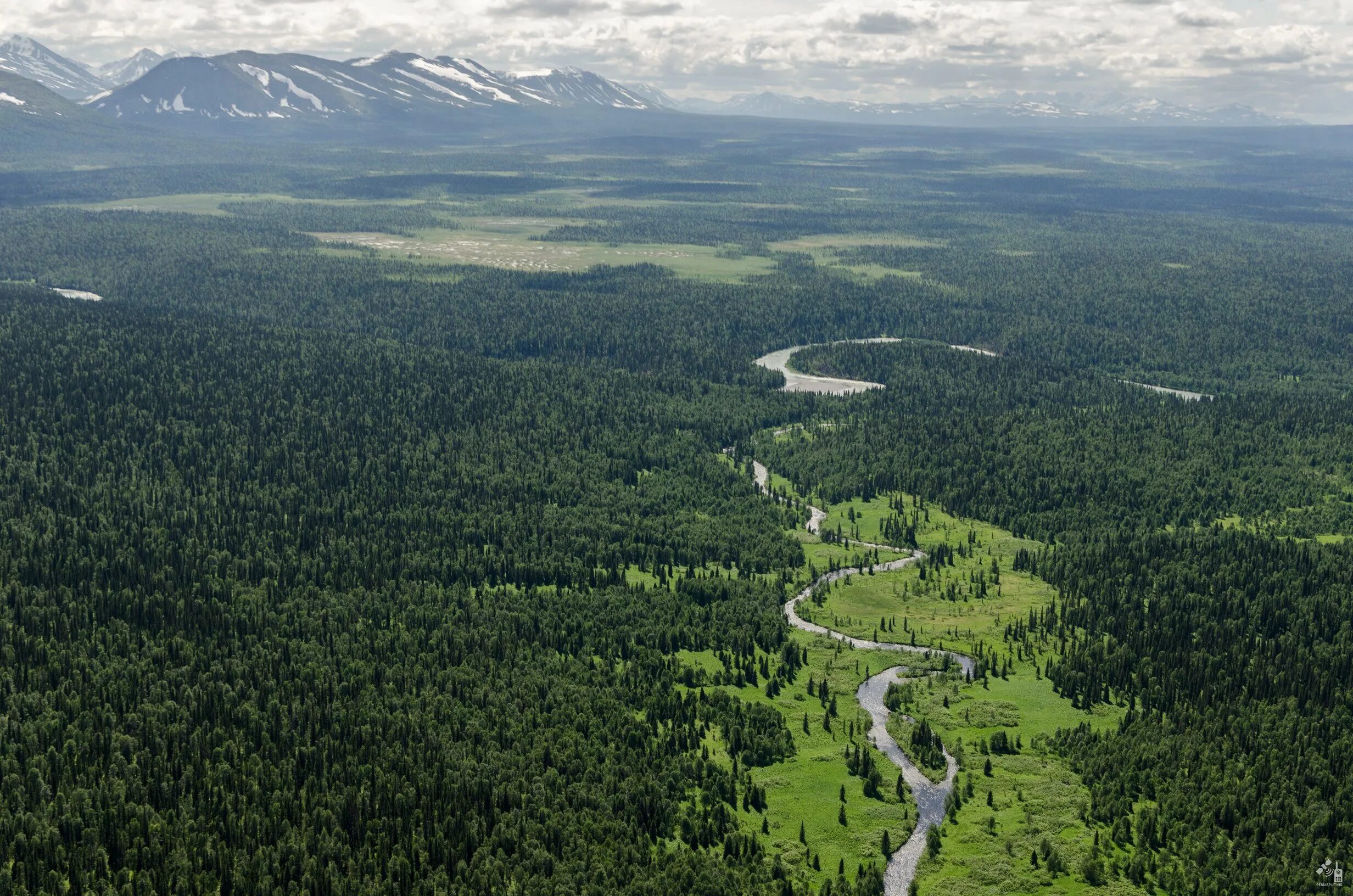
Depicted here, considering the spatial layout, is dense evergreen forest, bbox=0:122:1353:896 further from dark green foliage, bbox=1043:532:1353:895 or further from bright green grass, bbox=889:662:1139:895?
bright green grass, bbox=889:662:1139:895

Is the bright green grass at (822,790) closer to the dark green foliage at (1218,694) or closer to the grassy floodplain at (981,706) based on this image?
the grassy floodplain at (981,706)

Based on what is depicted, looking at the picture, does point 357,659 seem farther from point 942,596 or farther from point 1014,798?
point 942,596

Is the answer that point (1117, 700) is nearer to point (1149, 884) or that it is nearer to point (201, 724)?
point (1149, 884)

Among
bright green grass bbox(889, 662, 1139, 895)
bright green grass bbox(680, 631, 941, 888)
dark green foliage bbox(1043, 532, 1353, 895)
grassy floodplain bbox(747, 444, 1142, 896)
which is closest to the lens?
bright green grass bbox(889, 662, 1139, 895)

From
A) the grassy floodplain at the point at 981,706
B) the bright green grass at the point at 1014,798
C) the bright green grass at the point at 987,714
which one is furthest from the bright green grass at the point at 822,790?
the bright green grass at the point at 1014,798

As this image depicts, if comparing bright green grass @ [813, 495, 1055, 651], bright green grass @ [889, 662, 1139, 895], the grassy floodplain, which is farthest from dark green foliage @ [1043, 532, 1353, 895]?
bright green grass @ [813, 495, 1055, 651]

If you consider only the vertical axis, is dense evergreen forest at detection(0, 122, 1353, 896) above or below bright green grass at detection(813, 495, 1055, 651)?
above

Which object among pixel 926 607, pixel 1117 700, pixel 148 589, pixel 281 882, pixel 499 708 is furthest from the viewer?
pixel 926 607

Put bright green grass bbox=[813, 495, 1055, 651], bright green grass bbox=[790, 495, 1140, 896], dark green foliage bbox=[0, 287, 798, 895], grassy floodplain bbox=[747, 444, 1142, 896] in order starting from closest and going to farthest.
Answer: dark green foliage bbox=[0, 287, 798, 895], bright green grass bbox=[790, 495, 1140, 896], grassy floodplain bbox=[747, 444, 1142, 896], bright green grass bbox=[813, 495, 1055, 651]

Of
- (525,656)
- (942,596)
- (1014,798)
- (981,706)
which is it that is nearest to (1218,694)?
(981,706)

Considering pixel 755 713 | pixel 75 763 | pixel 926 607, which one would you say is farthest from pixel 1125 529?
pixel 75 763

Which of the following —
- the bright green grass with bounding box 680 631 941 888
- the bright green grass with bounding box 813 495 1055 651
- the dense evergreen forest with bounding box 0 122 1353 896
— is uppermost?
the dense evergreen forest with bounding box 0 122 1353 896
